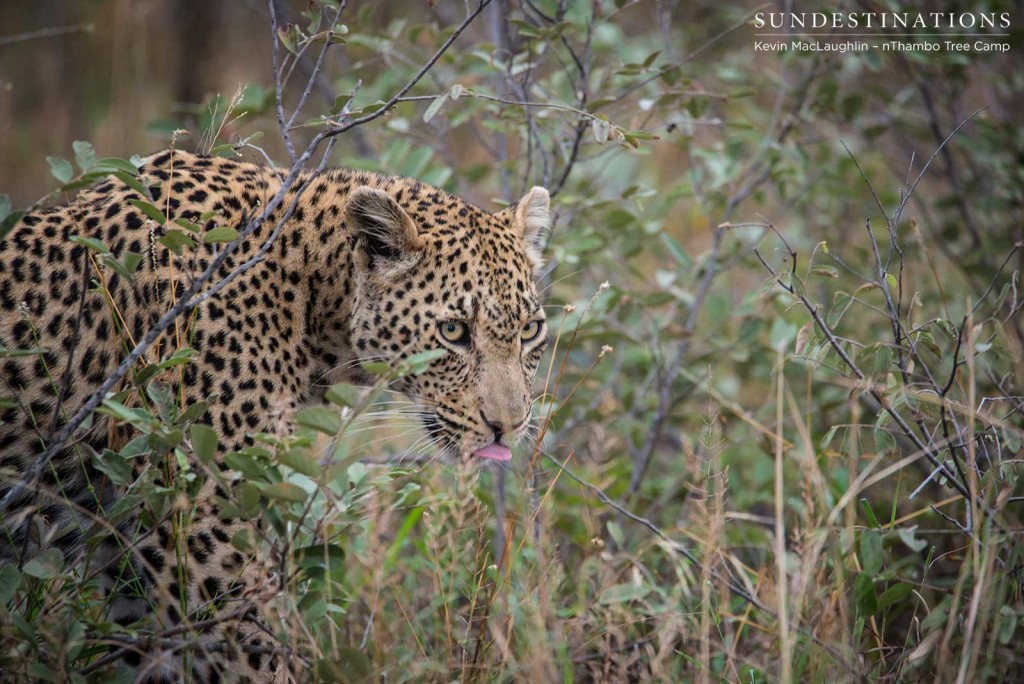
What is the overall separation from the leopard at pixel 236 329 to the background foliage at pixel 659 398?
26 cm

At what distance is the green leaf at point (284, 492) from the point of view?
10.3ft

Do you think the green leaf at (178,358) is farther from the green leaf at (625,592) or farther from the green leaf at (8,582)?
the green leaf at (625,592)

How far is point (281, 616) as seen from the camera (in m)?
3.22

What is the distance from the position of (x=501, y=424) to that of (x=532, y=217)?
4.00ft

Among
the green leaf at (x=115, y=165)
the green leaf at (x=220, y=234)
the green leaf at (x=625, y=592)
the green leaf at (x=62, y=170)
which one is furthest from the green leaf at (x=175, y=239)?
the green leaf at (x=625, y=592)

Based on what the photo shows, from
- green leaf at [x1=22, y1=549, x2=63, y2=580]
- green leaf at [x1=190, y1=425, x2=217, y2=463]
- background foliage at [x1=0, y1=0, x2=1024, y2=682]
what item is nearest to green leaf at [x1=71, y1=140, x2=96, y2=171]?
background foliage at [x1=0, y1=0, x2=1024, y2=682]

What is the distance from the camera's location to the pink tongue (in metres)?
4.36

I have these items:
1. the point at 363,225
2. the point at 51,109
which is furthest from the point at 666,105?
the point at 51,109

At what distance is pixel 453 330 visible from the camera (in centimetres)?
440

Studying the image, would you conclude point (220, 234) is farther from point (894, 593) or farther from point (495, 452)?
point (894, 593)

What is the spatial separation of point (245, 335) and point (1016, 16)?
686 cm

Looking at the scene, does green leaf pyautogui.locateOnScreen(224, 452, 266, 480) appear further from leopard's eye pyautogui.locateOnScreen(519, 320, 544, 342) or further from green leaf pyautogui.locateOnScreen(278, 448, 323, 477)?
leopard's eye pyautogui.locateOnScreen(519, 320, 544, 342)


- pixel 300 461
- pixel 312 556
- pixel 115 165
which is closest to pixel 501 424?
pixel 312 556

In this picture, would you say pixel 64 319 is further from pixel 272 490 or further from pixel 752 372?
pixel 752 372
